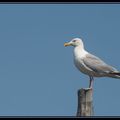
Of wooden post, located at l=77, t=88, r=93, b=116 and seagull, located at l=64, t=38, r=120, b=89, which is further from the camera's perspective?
seagull, located at l=64, t=38, r=120, b=89

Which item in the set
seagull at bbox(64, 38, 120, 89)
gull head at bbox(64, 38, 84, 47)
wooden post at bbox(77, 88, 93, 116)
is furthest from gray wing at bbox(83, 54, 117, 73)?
wooden post at bbox(77, 88, 93, 116)

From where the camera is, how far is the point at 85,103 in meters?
12.6

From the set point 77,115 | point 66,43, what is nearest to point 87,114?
point 77,115

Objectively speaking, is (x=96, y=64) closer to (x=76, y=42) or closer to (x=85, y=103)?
(x=76, y=42)

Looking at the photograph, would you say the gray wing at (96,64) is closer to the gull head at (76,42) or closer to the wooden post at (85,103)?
the gull head at (76,42)

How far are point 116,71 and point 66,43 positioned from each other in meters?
2.04

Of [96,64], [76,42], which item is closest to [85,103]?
[96,64]

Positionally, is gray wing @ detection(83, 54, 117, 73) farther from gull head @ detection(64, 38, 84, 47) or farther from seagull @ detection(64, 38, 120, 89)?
gull head @ detection(64, 38, 84, 47)

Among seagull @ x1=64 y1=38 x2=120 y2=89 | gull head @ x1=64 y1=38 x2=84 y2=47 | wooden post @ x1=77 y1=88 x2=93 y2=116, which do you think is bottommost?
wooden post @ x1=77 y1=88 x2=93 y2=116

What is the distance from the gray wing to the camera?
1822 cm

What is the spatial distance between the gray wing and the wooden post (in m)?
5.25

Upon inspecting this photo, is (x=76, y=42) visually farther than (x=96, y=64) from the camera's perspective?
Yes

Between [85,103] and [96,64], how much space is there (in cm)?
605

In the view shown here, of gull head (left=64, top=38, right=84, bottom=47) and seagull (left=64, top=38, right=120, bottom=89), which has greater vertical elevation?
gull head (left=64, top=38, right=84, bottom=47)
